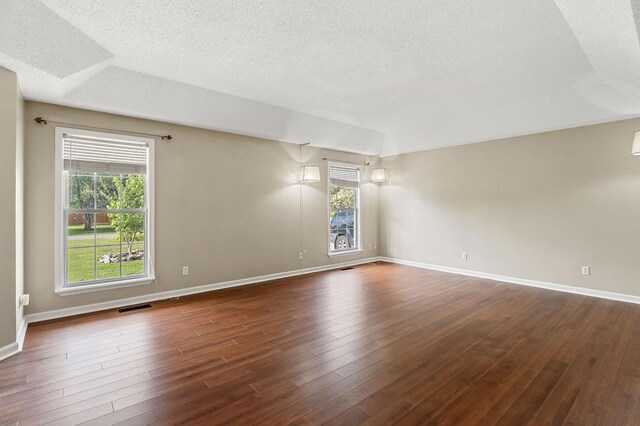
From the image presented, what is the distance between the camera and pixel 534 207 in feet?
16.8

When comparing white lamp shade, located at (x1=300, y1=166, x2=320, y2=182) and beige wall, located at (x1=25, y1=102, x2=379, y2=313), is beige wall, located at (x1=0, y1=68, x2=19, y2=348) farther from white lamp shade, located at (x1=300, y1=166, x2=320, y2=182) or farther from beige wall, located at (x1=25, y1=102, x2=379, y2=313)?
white lamp shade, located at (x1=300, y1=166, x2=320, y2=182)

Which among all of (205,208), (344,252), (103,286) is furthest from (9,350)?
(344,252)

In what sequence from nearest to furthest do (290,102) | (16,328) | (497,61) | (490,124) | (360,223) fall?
(16,328), (497,61), (290,102), (490,124), (360,223)

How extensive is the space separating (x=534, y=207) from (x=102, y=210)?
21.2ft

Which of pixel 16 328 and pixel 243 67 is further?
pixel 243 67

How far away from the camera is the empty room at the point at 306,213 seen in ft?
7.34

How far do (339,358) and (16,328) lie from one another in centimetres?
296

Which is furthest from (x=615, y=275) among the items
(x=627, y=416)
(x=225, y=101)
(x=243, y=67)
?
(x=225, y=101)

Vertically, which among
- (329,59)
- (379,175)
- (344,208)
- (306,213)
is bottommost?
(306,213)

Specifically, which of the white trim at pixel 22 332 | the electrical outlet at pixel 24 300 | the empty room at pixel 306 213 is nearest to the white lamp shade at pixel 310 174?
the empty room at pixel 306 213

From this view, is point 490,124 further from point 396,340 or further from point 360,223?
point 396,340

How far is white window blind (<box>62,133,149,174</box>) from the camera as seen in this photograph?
3.77m

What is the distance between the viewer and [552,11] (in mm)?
2445

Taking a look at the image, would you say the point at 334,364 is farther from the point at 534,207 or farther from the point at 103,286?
the point at 534,207
